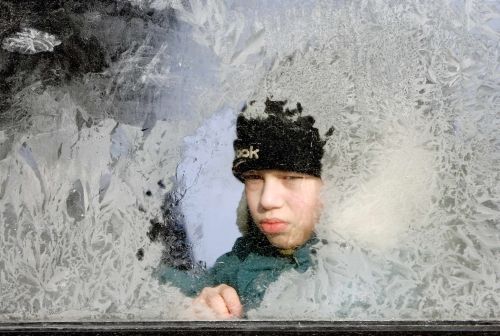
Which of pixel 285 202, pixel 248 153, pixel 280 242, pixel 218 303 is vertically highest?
pixel 248 153

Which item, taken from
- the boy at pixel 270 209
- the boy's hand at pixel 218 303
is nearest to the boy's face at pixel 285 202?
the boy at pixel 270 209

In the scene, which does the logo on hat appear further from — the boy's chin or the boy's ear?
the boy's chin

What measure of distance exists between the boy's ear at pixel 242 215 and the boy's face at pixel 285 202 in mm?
13

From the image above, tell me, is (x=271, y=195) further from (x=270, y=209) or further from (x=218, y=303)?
(x=218, y=303)

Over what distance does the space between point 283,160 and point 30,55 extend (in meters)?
0.74

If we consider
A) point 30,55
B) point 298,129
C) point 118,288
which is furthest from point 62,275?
point 298,129

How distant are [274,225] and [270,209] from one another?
4cm

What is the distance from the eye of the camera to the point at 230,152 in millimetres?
1548

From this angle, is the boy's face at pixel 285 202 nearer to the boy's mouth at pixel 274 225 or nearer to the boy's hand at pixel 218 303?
the boy's mouth at pixel 274 225

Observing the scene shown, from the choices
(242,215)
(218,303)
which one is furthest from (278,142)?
(218,303)

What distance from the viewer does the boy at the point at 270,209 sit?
1.53 meters

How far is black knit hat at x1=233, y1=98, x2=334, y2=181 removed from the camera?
153 cm

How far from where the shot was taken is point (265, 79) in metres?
1.57

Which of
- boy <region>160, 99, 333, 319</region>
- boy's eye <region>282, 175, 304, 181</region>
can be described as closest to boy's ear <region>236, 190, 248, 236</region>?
boy <region>160, 99, 333, 319</region>
